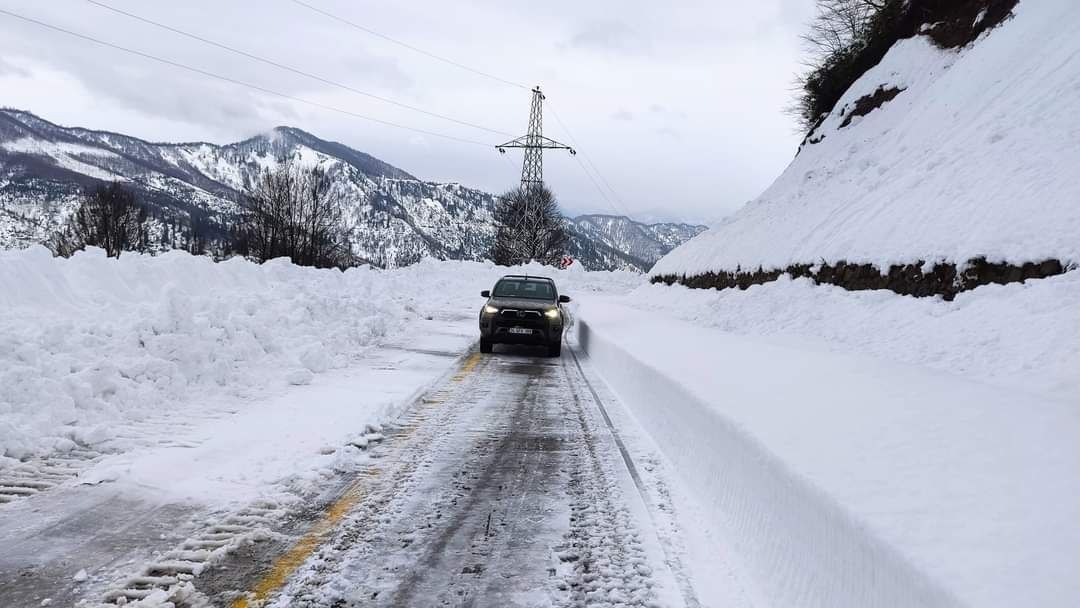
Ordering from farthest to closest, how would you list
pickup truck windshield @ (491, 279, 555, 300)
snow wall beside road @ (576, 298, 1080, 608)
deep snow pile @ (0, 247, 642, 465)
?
pickup truck windshield @ (491, 279, 555, 300)
deep snow pile @ (0, 247, 642, 465)
snow wall beside road @ (576, 298, 1080, 608)

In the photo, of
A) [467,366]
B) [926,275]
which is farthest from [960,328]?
[467,366]

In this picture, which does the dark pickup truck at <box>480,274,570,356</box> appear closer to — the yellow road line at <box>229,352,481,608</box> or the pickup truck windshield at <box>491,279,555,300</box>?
the pickup truck windshield at <box>491,279,555,300</box>

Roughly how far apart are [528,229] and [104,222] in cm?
4195

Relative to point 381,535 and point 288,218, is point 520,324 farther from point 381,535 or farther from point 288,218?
point 288,218

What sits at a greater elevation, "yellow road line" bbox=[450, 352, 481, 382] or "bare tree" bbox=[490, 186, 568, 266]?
"bare tree" bbox=[490, 186, 568, 266]

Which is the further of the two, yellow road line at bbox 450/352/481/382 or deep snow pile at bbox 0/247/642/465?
yellow road line at bbox 450/352/481/382

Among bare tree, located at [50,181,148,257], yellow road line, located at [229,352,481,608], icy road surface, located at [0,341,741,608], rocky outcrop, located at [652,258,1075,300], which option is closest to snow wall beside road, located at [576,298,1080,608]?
icy road surface, located at [0,341,741,608]

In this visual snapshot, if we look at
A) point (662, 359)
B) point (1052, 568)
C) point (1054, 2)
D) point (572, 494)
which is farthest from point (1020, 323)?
point (1054, 2)

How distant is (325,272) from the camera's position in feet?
89.3

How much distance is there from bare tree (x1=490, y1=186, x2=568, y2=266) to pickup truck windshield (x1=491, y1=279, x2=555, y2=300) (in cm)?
4927

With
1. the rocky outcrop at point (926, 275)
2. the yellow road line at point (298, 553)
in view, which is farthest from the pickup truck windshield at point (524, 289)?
the yellow road line at point (298, 553)

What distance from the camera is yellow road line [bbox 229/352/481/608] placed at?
3.36 m

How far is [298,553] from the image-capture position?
3912 millimetres

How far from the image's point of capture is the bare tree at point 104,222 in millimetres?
65250
